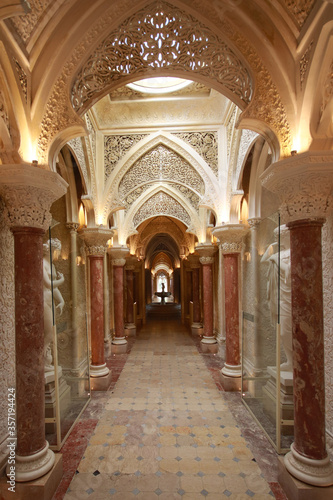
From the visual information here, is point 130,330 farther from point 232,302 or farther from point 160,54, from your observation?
point 160,54

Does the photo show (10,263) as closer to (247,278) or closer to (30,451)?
(30,451)

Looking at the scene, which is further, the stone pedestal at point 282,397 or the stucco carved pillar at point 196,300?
the stucco carved pillar at point 196,300

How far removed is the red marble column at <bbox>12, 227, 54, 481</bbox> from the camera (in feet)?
10.0

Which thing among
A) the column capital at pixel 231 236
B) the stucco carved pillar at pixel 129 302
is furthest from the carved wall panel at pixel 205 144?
the stucco carved pillar at pixel 129 302

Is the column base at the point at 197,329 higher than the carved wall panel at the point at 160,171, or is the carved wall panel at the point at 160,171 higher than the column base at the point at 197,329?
the carved wall panel at the point at 160,171

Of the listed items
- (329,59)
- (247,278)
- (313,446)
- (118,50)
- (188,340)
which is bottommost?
(188,340)

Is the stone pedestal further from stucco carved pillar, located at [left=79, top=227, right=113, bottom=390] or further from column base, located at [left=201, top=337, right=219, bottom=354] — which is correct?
column base, located at [left=201, top=337, right=219, bottom=354]

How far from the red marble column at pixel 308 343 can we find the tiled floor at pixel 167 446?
2.72ft

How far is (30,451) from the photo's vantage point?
10.0 feet

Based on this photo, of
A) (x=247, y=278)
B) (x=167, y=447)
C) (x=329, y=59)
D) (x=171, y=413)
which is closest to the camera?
(x=329, y=59)

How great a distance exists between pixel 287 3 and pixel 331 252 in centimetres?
268

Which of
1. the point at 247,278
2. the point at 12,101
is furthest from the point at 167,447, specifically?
the point at 12,101

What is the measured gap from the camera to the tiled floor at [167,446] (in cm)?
330

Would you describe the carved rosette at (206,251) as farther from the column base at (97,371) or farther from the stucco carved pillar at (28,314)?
the stucco carved pillar at (28,314)
